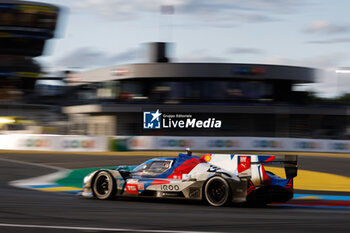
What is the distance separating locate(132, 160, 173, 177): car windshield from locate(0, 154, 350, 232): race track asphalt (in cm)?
58

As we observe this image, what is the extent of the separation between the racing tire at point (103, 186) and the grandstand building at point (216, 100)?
29.7 meters

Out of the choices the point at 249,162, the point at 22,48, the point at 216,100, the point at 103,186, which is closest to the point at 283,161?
the point at 249,162

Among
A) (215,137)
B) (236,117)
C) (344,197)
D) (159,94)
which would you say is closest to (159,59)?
(159,94)

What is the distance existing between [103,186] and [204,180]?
228 cm

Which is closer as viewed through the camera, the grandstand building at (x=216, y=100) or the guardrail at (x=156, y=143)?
the guardrail at (x=156, y=143)

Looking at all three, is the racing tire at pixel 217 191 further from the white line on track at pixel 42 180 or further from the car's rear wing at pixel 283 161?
the white line on track at pixel 42 180

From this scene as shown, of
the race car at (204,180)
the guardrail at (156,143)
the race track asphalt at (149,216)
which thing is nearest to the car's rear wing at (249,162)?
the race car at (204,180)

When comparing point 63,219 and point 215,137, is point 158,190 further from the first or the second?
point 215,137

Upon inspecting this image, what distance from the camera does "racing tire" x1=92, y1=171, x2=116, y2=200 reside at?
1128 centimetres

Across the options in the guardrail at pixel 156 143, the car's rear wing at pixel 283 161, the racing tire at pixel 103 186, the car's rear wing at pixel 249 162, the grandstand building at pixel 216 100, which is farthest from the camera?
the grandstand building at pixel 216 100

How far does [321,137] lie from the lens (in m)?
36.4

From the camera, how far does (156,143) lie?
31.5 meters

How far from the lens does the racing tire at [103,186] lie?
37.0 feet

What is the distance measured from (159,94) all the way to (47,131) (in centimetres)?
1391
